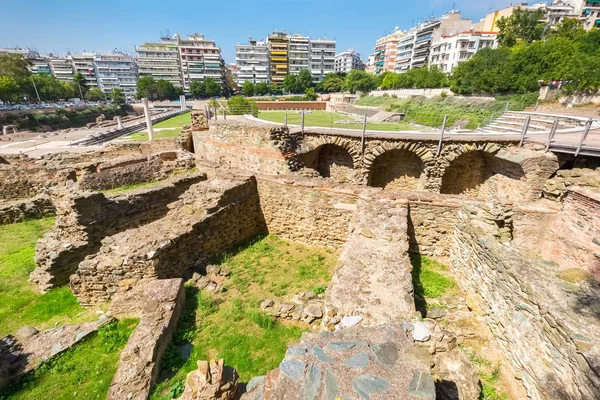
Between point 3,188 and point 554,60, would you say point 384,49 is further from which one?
point 3,188

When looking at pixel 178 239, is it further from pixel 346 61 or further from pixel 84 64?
pixel 84 64

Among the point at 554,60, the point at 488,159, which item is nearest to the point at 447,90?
the point at 554,60

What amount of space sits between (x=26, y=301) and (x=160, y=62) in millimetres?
121382

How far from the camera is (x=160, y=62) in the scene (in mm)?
105125

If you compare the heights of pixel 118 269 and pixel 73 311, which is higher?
pixel 118 269

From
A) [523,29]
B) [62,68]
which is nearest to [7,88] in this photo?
[62,68]

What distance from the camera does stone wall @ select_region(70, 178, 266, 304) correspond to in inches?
245

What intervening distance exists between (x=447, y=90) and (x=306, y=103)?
27.2 m

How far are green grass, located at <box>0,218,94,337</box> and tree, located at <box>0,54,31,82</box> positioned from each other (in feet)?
251

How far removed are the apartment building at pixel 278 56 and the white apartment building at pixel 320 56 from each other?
982cm

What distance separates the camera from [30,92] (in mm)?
67188

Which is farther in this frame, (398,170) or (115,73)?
(115,73)

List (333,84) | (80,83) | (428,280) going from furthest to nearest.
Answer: (80,83) → (333,84) → (428,280)

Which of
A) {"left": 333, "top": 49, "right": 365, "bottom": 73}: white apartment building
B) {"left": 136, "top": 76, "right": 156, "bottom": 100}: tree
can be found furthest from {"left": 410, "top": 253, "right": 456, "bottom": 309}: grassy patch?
{"left": 333, "top": 49, "right": 365, "bottom": 73}: white apartment building
